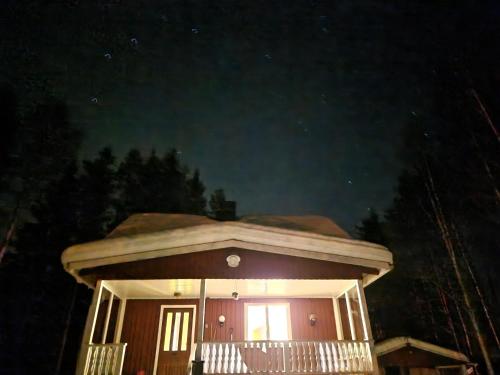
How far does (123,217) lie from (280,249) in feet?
42.6

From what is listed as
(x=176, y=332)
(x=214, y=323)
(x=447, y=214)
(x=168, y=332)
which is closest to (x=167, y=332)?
(x=168, y=332)

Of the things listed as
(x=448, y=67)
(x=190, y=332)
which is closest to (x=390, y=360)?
(x=190, y=332)

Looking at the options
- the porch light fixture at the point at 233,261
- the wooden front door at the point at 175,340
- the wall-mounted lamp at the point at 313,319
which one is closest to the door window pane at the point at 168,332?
the wooden front door at the point at 175,340

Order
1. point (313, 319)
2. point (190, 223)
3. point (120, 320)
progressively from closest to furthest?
point (120, 320), point (313, 319), point (190, 223)

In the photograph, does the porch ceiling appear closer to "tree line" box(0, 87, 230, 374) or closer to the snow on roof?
the snow on roof

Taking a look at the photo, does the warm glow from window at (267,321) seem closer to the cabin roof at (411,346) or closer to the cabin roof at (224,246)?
the cabin roof at (224,246)

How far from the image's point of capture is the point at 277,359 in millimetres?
6477

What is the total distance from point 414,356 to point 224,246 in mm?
9636

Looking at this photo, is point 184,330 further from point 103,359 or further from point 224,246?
point 224,246

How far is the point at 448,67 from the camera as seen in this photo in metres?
13.4

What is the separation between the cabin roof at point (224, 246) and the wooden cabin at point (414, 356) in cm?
602

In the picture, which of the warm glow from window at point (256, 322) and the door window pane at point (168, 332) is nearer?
the door window pane at point (168, 332)

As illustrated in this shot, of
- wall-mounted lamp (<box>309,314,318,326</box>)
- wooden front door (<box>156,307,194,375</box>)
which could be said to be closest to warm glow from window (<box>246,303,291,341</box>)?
wall-mounted lamp (<box>309,314,318,326</box>)

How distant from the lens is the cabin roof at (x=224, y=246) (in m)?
6.73
